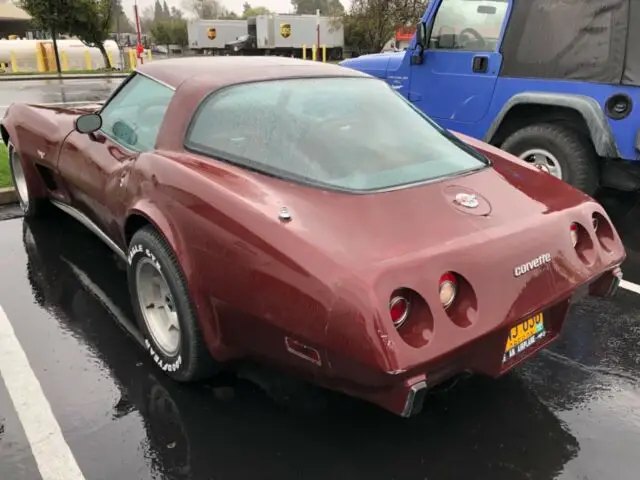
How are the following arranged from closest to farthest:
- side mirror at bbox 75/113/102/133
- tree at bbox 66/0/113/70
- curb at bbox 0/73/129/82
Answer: side mirror at bbox 75/113/102/133 → curb at bbox 0/73/129/82 → tree at bbox 66/0/113/70

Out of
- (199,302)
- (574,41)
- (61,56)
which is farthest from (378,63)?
(61,56)

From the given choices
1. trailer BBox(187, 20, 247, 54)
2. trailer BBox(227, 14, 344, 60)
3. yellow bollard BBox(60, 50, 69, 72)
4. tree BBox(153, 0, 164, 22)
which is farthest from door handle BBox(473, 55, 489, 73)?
tree BBox(153, 0, 164, 22)

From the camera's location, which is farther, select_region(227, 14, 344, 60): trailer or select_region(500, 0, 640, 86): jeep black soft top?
select_region(227, 14, 344, 60): trailer

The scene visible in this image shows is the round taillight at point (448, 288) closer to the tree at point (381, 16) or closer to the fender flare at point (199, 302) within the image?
the fender flare at point (199, 302)

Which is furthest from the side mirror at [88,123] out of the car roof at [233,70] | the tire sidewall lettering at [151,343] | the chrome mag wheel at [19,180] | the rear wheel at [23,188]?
the chrome mag wheel at [19,180]

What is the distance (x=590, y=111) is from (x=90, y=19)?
21003 millimetres

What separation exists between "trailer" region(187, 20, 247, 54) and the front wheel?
40502mm

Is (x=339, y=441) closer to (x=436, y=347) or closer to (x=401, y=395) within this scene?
(x=401, y=395)

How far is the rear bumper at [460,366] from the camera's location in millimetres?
1887

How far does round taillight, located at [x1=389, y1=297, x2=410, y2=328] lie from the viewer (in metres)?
1.93

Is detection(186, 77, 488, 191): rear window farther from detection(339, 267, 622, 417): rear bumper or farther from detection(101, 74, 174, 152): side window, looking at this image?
detection(339, 267, 622, 417): rear bumper

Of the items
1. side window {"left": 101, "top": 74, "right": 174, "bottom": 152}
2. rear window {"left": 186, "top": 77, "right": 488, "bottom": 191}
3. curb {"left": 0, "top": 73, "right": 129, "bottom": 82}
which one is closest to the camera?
rear window {"left": 186, "top": 77, "right": 488, "bottom": 191}

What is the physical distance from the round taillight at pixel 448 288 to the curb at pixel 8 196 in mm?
4795

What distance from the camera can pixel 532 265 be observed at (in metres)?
2.23
